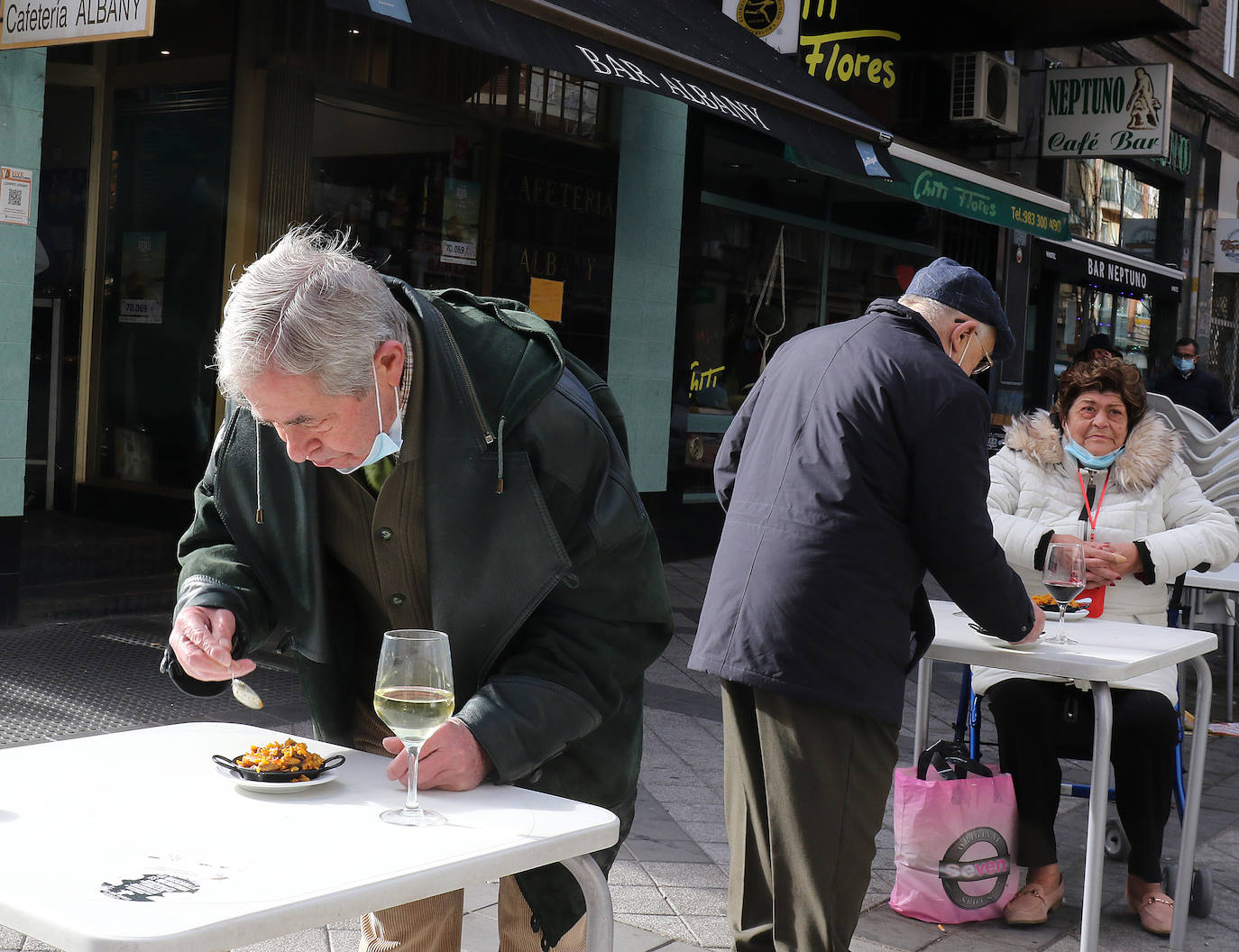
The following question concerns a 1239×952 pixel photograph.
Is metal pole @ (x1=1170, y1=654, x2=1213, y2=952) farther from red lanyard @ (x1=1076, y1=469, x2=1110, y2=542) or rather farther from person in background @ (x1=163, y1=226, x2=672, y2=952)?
person in background @ (x1=163, y1=226, x2=672, y2=952)

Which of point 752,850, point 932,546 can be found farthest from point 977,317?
point 752,850

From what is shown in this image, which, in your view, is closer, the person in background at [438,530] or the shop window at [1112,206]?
the person in background at [438,530]

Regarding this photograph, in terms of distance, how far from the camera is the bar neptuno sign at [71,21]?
4.98 meters

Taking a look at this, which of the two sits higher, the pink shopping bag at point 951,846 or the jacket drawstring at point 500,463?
the jacket drawstring at point 500,463

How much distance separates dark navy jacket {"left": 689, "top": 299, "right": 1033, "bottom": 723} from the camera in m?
2.89

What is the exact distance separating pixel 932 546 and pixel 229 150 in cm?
586

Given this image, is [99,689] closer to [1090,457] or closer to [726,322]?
[1090,457]

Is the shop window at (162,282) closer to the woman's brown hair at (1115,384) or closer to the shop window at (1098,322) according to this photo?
the woman's brown hair at (1115,384)

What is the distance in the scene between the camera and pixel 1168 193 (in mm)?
17359

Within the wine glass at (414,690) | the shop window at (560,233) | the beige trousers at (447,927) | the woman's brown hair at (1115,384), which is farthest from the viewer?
the shop window at (560,233)

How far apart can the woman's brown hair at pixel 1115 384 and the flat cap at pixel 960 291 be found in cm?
135

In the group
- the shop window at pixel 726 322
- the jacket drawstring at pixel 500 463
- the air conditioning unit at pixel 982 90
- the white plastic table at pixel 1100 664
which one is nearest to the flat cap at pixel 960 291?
the white plastic table at pixel 1100 664

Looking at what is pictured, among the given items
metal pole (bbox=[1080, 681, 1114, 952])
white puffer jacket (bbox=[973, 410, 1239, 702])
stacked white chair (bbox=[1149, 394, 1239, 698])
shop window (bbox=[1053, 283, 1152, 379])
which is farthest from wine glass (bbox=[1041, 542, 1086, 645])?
shop window (bbox=[1053, 283, 1152, 379])

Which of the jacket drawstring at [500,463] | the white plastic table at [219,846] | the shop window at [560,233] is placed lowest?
the white plastic table at [219,846]
